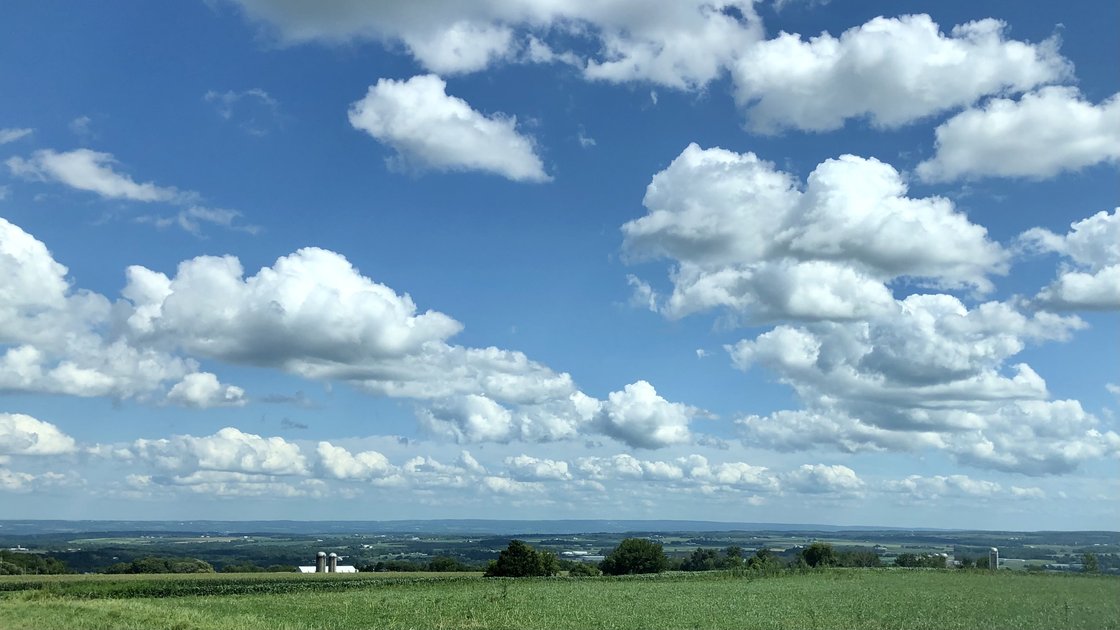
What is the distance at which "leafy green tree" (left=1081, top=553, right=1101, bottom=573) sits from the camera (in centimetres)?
7349

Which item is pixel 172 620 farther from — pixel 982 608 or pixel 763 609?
pixel 982 608

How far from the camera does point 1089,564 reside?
79438mm

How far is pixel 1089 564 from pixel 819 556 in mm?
64348

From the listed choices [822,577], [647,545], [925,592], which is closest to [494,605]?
[925,592]

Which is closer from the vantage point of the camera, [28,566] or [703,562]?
[28,566]

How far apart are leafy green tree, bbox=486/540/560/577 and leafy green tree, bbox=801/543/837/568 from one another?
46.2 metres

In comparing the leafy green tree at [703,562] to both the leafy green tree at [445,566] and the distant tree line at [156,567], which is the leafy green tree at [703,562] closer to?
the leafy green tree at [445,566]

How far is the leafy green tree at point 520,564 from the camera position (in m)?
115

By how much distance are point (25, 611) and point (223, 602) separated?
13237 mm

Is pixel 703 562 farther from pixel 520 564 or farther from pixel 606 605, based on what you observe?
pixel 606 605

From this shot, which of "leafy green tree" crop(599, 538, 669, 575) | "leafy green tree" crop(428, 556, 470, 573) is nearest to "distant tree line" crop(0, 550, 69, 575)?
"leafy green tree" crop(428, 556, 470, 573)

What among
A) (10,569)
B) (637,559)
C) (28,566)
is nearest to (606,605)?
(637,559)

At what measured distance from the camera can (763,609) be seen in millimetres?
57938

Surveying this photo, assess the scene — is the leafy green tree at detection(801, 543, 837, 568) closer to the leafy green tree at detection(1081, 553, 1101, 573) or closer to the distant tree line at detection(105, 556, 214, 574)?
the leafy green tree at detection(1081, 553, 1101, 573)
